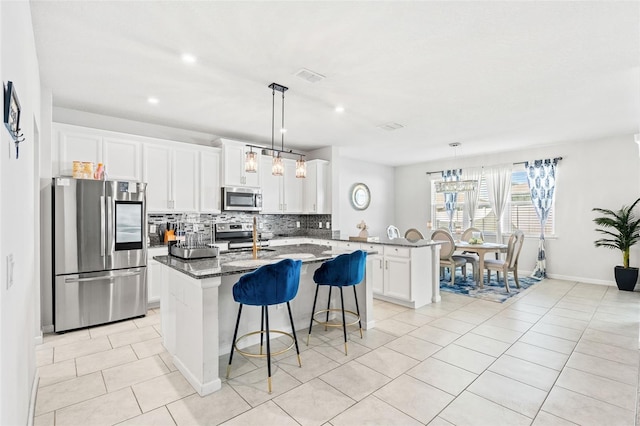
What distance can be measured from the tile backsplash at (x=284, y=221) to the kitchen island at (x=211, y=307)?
7.44ft

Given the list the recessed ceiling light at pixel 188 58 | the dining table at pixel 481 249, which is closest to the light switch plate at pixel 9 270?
the recessed ceiling light at pixel 188 58

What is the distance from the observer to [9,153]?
1.27m

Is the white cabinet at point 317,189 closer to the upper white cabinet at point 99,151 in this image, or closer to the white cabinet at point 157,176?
the white cabinet at point 157,176

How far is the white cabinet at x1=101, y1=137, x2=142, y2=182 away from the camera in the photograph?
416 cm

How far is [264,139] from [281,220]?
5.44 feet

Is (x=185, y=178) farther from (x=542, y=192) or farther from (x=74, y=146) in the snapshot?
(x=542, y=192)

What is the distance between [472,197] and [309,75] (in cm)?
558

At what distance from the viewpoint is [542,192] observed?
6.30 m

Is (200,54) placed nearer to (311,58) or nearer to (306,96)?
(311,58)

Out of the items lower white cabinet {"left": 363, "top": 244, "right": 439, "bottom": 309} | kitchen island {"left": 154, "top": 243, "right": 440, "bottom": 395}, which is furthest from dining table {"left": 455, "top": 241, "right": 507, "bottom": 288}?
kitchen island {"left": 154, "top": 243, "right": 440, "bottom": 395}

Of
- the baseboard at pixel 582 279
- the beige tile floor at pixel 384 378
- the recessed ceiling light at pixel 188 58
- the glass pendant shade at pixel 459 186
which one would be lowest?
the beige tile floor at pixel 384 378

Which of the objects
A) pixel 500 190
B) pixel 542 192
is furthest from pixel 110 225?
pixel 542 192

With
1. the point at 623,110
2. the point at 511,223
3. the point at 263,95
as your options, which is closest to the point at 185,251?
the point at 263,95

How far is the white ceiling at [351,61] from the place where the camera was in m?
2.21
